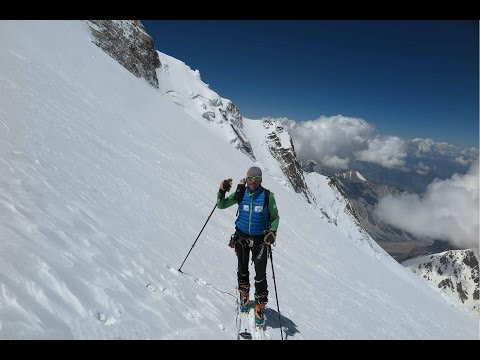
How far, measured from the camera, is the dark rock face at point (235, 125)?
75875mm

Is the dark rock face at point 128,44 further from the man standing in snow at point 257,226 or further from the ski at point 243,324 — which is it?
the ski at point 243,324

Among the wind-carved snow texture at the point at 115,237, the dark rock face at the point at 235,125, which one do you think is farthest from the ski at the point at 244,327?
the dark rock face at the point at 235,125

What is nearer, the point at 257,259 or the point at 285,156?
the point at 257,259

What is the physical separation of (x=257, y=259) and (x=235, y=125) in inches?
3183

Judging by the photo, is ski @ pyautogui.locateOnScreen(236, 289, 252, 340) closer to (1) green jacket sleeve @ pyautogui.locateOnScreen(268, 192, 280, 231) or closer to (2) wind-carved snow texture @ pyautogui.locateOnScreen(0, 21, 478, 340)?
(2) wind-carved snow texture @ pyautogui.locateOnScreen(0, 21, 478, 340)

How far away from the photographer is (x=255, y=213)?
7.42 metres

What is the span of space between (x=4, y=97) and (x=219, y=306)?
10368 mm

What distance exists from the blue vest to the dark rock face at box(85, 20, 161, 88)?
41.3m

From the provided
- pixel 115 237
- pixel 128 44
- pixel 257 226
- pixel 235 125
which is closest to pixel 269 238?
pixel 257 226

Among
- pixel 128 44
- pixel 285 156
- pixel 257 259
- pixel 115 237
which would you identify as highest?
pixel 285 156

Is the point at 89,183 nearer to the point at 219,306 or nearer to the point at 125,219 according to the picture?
the point at 125,219

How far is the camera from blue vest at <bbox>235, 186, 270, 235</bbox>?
24.3 ft

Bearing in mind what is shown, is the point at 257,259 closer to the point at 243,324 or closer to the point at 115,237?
the point at 243,324
